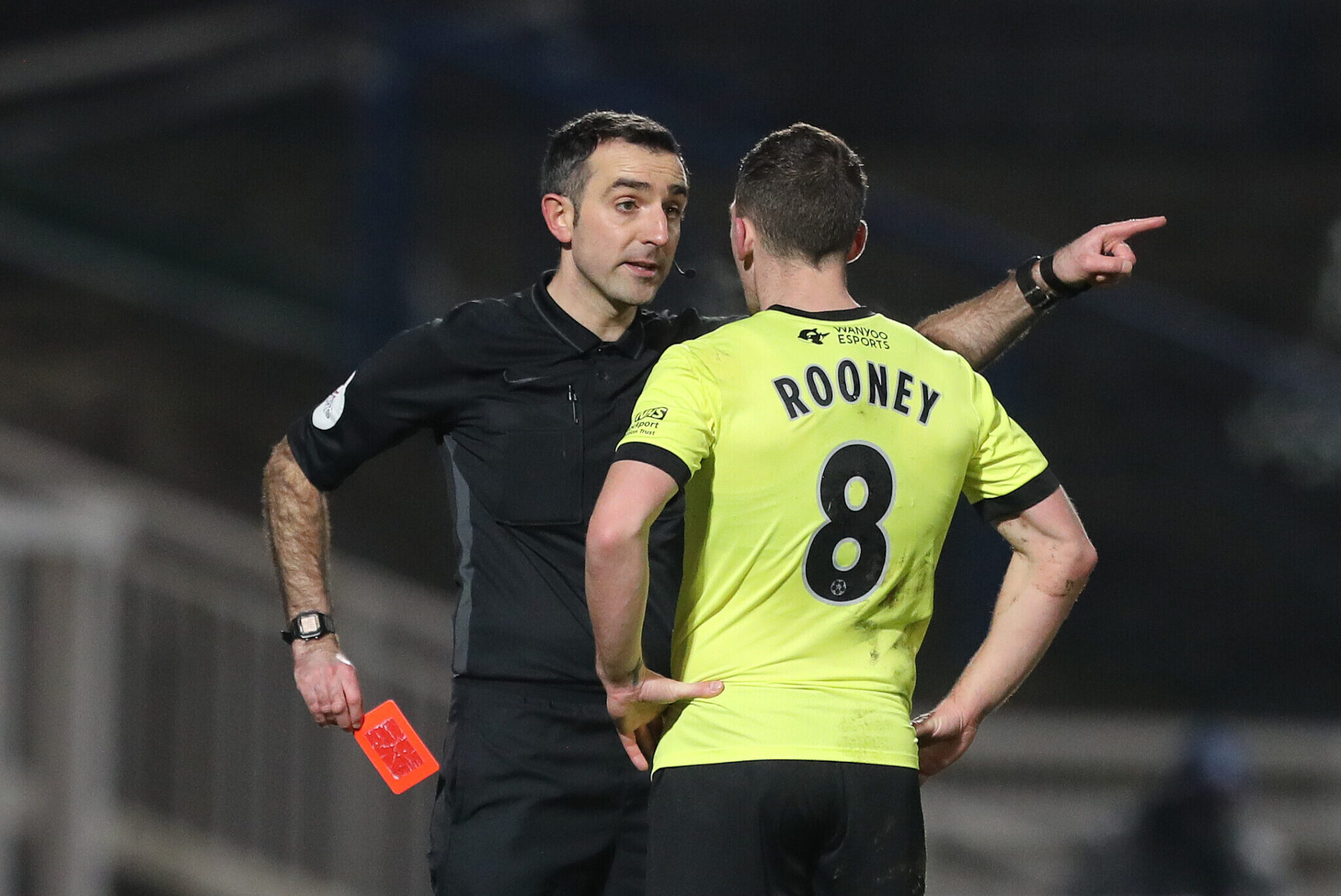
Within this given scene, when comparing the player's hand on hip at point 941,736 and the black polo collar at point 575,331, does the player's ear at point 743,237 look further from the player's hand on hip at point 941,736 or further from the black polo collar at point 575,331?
the player's hand on hip at point 941,736

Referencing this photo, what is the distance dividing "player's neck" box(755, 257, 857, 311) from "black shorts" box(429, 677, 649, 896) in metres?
0.80

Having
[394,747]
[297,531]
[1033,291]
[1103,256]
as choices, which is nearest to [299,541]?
[297,531]

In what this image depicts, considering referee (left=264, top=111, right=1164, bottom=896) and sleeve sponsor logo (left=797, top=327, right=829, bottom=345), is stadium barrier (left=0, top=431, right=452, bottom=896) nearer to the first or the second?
referee (left=264, top=111, right=1164, bottom=896)

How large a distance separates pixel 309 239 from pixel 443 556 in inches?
110

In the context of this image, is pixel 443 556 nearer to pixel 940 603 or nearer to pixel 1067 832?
pixel 940 603

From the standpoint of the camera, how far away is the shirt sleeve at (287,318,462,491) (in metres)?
3.22

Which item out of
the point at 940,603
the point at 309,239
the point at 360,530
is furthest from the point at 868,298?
the point at 309,239

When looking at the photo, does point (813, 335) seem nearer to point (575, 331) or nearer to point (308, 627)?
point (575, 331)

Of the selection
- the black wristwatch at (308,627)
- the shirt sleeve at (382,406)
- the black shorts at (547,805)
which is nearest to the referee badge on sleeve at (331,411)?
the shirt sleeve at (382,406)

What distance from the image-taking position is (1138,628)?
8375 millimetres

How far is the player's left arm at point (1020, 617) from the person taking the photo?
2.91 metres

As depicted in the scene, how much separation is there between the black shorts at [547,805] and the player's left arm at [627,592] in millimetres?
266

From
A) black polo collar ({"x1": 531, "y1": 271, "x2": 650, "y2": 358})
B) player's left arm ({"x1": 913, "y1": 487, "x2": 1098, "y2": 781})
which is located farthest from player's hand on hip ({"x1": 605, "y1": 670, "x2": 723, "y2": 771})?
black polo collar ({"x1": 531, "y1": 271, "x2": 650, "y2": 358})

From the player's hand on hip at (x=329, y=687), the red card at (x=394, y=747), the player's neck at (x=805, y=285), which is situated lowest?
the red card at (x=394, y=747)
